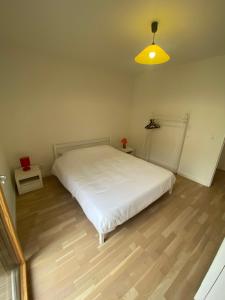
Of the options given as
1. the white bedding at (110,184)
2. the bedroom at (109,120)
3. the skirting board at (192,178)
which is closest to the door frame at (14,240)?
the bedroom at (109,120)

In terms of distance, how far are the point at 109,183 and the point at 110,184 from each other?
0.10 feet

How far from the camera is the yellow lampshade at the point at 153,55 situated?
1.38 meters

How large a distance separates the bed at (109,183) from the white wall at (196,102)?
1.08 meters

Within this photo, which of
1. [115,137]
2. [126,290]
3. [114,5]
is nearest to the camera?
[126,290]

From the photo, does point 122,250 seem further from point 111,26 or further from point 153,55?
point 111,26

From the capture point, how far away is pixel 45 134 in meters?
2.70

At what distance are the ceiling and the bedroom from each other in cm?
1

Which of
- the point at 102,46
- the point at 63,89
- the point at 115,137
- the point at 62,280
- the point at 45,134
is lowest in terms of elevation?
the point at 62,280

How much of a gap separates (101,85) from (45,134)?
71.1 inches

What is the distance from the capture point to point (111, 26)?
1619 mm

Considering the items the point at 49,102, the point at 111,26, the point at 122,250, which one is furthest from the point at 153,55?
the point at 122,250

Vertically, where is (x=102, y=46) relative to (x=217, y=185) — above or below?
above

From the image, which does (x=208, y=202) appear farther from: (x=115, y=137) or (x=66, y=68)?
(x=66, y=68)

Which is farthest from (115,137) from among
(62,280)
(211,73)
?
(62,280)
